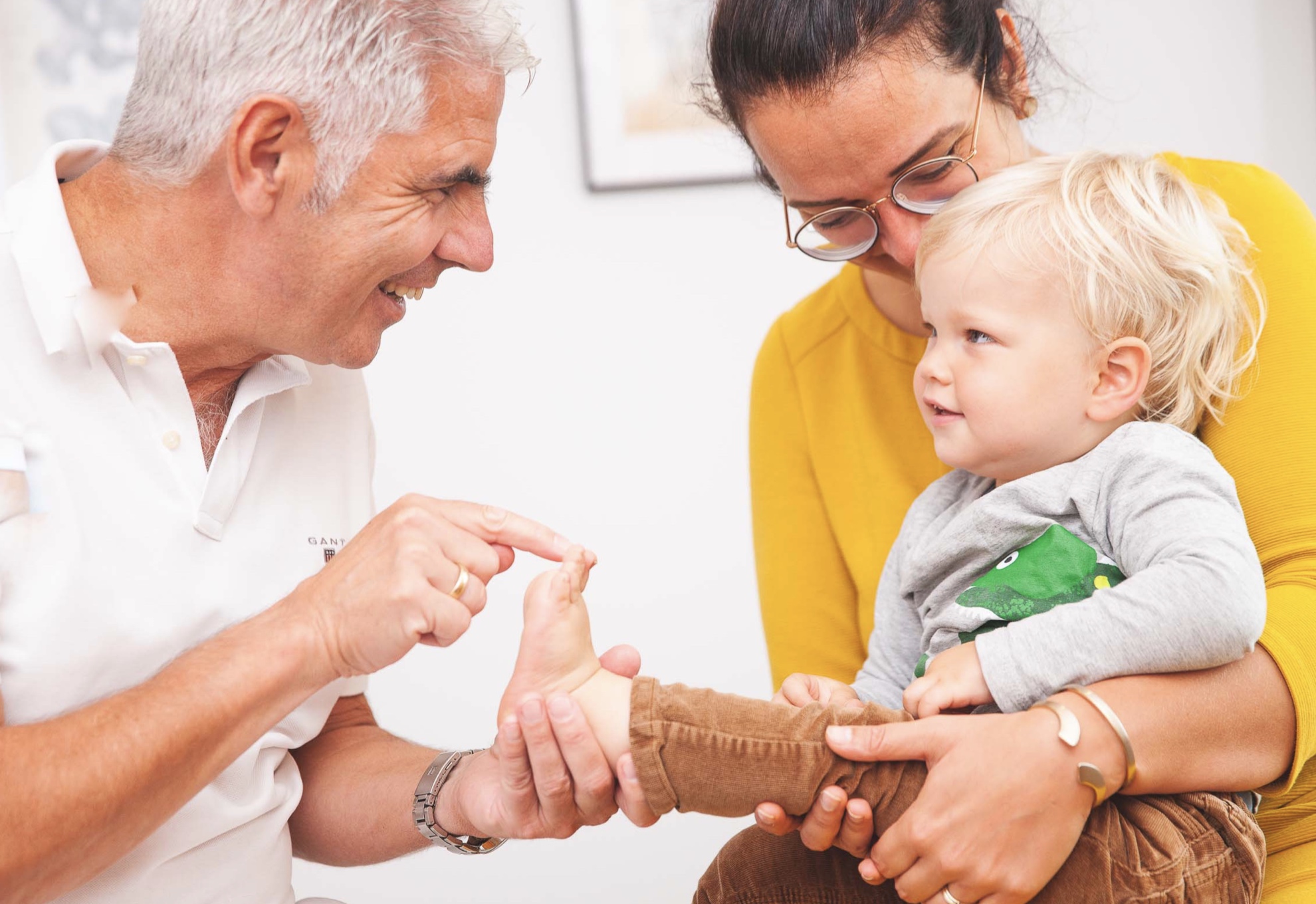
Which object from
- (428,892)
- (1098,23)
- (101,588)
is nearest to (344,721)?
(101,588)

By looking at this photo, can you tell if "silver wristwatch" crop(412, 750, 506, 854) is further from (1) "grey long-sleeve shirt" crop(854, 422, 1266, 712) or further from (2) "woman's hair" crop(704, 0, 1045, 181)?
(2) "woman's hair" crop(704, 0, 1045, 181)

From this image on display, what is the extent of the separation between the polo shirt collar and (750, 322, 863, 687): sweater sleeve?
3.26ft

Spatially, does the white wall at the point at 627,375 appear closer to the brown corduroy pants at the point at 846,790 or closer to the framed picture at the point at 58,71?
the framed picture at the point at 58,71

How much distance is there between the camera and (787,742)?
1.20 m

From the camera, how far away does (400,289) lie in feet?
4.95

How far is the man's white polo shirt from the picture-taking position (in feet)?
4.04

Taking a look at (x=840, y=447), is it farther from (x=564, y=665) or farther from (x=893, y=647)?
(x=564, y=665)

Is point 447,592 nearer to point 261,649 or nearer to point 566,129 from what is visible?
point 261,649

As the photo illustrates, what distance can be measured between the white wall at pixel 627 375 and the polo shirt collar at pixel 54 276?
4.64 ft

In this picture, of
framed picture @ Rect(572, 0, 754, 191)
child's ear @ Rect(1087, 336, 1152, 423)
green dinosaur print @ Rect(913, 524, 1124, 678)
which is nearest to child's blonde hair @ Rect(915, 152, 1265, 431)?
child's ear @ Rect(1087, 336, 1152, 423)

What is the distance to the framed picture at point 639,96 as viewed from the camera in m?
2.69

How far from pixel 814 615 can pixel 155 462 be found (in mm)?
998

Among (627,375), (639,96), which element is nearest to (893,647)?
(627,375)

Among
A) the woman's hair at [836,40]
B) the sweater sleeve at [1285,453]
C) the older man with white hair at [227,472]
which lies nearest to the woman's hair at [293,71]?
the older man with white hair at [227,472]
